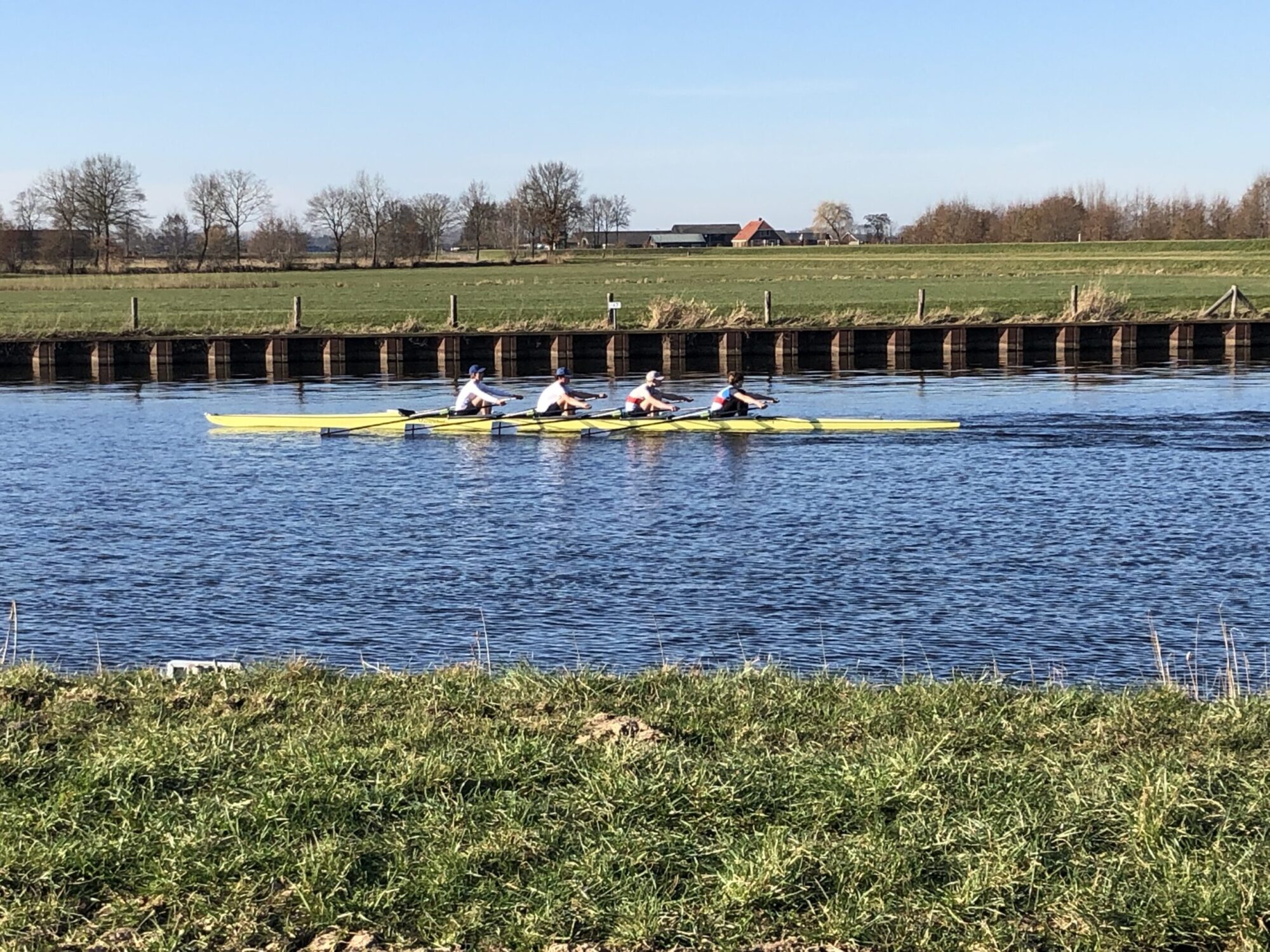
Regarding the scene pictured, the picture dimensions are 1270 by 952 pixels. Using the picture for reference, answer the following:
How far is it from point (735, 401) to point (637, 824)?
2393 centimetres

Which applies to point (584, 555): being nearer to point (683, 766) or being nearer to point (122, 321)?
point (683, 766)

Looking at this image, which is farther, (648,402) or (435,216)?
(435,216)

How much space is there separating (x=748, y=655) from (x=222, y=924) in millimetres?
7873

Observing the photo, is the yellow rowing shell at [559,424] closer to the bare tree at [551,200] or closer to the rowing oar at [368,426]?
the rowing oar at [368,426]

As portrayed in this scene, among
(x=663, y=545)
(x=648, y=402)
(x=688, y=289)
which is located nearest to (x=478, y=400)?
(x=648, y=402)

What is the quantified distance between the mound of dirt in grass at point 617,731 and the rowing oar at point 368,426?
2338 cm

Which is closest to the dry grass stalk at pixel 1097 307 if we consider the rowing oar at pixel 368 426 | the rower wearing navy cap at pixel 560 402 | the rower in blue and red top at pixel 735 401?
the rower in blue and red top at pixel 735 401

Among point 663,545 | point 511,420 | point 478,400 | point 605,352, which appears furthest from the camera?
point 605,352

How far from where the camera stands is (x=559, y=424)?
105 ft

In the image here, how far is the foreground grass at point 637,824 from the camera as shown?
249 inches

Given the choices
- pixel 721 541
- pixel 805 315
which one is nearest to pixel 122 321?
pixel 805 315

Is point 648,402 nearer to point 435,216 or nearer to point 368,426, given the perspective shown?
point 368,426

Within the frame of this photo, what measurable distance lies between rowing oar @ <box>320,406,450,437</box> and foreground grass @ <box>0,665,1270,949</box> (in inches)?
880

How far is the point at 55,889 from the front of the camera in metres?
6.66
